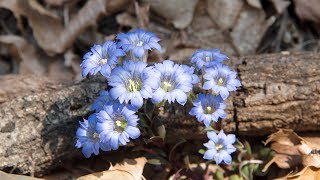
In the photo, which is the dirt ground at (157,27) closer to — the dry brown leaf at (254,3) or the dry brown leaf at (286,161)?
the dry brown leaf at (254,3)

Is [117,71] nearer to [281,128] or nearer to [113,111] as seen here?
[113,111]

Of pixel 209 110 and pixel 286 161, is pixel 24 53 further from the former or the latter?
pixel 286 161

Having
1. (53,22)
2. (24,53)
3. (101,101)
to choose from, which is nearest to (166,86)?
(101,101)

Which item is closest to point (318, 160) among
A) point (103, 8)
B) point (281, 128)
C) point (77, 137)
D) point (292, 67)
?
point (281, 128)

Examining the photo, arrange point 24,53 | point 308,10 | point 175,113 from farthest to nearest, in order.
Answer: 1. point 24,53
2. point 308,10
3. point 175,113

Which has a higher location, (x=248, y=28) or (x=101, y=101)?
(x=248, y=28)

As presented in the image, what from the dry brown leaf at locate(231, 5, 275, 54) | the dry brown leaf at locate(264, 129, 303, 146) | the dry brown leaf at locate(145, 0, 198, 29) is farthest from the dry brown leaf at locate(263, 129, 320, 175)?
the dry brown leaf at locate(145, 0, 198, 29)
